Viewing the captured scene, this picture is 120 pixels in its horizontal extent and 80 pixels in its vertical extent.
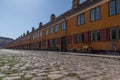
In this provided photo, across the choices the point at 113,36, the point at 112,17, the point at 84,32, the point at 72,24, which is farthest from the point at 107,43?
the point at 72,24

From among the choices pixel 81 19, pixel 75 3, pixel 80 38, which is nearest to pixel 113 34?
pixel 80 38

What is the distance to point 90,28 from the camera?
2656cm

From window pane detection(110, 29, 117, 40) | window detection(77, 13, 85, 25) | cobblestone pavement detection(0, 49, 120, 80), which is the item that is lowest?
cobblestone pavement detection(0, 49, 120, 80)

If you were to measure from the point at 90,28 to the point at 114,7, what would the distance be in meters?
5.22

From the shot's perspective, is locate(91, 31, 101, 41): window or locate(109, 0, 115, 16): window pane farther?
locate(91, 31, 101, 41): window

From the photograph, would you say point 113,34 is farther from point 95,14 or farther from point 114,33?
point 95,14

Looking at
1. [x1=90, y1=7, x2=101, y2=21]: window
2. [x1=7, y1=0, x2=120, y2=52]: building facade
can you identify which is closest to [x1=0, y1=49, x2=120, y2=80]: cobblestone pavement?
[x1=7, y1=0, x2=120, y2=52]: building facade

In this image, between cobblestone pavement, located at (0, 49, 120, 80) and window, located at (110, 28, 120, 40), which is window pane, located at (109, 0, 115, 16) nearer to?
window, located at (110, 28, 120, 40)

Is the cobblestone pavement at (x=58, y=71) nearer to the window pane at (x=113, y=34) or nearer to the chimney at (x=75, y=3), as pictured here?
the window pane at (x=113, y=34)

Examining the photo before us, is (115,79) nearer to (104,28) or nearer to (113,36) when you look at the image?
(113,36)

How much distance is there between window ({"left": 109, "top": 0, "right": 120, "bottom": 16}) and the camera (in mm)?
21614

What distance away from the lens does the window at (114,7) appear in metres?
21.6

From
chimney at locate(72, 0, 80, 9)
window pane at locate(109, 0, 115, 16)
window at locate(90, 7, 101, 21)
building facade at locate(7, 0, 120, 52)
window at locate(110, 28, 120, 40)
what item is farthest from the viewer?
chimney at locate(72, 0, 80, 9)

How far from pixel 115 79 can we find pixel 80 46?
23.5m
